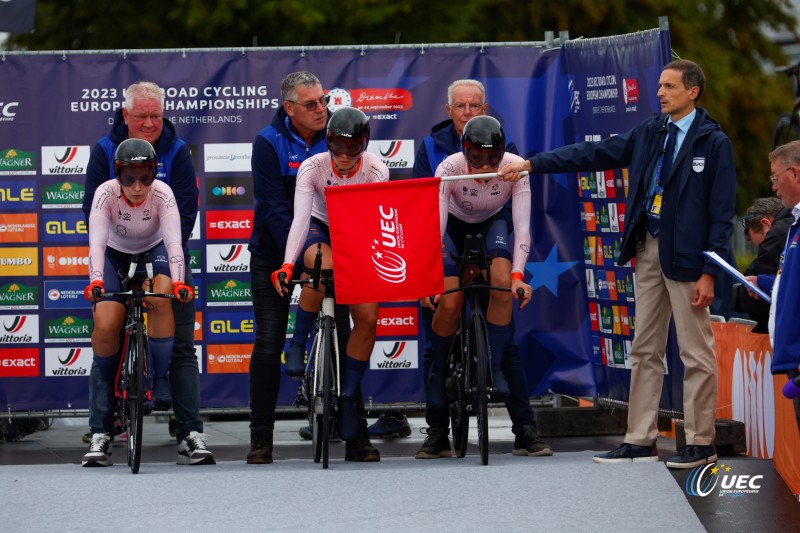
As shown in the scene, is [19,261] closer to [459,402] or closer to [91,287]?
[91,287]

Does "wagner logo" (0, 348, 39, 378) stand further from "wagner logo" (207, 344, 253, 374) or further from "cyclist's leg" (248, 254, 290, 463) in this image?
"cyclist's leg" (248, 254, 290, 463)

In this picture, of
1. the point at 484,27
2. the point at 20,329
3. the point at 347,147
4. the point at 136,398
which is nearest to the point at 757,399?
the point at 347,147

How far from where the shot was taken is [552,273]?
37.6ft

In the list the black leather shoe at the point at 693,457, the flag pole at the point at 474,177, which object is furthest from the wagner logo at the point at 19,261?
the black leather shoe at the point at 693,457

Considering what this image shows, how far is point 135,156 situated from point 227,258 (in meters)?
2.50

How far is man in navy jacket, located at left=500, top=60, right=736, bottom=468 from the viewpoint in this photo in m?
8.61

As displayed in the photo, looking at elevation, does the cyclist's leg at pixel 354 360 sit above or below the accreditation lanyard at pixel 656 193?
below

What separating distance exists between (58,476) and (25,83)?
3932 millimetres

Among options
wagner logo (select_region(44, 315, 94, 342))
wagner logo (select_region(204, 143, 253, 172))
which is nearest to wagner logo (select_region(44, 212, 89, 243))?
wagner logo (select_region(44, 315, 94, 342))

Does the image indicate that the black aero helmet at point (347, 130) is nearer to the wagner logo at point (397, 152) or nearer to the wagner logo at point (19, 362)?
the wagner logo at point (397, 152)

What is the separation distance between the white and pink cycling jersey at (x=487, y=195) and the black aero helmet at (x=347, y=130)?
0.62m

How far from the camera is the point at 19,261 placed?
1143 centimetres

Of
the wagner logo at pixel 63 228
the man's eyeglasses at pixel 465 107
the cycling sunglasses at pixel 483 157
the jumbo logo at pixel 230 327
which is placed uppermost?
the man's eyeglasses at pixel 465 107

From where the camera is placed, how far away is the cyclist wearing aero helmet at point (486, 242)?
9086 millimetres
